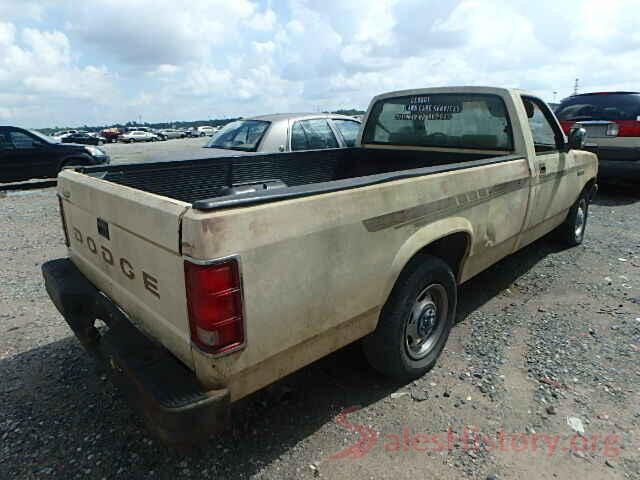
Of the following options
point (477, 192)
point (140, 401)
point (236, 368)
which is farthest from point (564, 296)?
point (140, 401)

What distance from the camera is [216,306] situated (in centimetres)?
159

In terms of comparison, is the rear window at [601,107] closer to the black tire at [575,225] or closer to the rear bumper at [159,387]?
the black tire at [575,225]

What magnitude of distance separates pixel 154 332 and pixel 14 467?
108 centimetres

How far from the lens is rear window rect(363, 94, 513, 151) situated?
3.59 metres

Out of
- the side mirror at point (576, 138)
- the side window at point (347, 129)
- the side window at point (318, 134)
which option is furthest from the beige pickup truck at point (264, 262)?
the side window at point (347, 129)

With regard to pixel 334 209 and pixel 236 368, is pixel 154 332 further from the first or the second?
pixel 334 209

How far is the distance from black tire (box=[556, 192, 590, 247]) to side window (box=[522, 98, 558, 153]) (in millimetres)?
1111

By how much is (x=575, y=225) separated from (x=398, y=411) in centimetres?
390

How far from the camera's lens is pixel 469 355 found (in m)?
3.06

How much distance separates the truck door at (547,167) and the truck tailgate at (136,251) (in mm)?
3038

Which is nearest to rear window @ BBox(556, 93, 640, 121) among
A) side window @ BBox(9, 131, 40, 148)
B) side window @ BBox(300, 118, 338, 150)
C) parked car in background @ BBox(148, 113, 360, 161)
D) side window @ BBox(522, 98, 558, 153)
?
parked car in background @ BBox(148, 113, 360, 161)

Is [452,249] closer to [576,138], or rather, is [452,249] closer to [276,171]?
[276,171]

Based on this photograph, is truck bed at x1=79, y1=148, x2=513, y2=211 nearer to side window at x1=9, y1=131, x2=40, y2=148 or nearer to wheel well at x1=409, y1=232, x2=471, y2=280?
wheel well at x1=409, y1=232, x2=471, y2=280

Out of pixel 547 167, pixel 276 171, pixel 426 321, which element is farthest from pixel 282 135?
pixel 426 321
